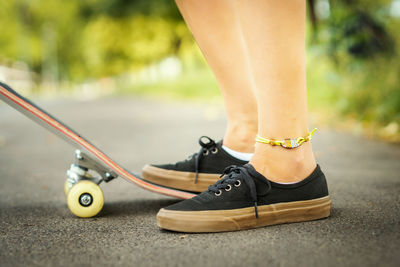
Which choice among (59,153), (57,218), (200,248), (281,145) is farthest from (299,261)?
(59,153)

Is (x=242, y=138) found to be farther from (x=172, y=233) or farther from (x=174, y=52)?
(x=174, y=52)

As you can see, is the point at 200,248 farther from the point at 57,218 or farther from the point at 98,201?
the point at 57,218

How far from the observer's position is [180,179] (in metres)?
1.79

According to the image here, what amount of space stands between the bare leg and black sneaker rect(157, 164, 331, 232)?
0.36 m

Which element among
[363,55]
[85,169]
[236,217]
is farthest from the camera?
[363,55]

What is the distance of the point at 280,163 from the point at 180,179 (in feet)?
1.71

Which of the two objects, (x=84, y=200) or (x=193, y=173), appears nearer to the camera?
(x=84, y=200)

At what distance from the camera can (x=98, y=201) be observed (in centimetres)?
164

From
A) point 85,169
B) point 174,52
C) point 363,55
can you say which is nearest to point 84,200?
point 85,169

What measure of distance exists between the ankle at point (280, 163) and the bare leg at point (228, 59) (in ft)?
1.12

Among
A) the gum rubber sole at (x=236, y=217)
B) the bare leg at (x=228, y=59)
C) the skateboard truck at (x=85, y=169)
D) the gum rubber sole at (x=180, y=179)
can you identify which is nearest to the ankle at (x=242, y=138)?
the bare leg at (x=228, y=59)

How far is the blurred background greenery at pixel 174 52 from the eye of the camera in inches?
174

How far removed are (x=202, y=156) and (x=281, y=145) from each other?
48 centimetres

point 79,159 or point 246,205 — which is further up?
point 79,159
